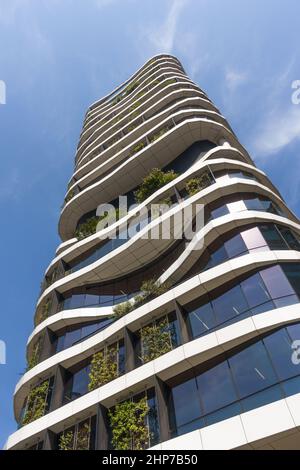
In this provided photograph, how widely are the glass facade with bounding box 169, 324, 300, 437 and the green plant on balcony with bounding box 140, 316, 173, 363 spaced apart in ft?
5.73

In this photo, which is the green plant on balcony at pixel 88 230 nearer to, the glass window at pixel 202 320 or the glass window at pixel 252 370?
the glass window at pixel 202 320

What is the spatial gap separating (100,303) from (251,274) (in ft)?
31.1

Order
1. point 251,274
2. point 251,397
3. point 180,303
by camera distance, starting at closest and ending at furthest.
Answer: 1. point 251,397
2. point 251,274
3. point 180,303

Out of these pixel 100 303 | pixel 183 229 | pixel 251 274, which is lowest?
pixel 251 274

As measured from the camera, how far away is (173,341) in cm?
1634

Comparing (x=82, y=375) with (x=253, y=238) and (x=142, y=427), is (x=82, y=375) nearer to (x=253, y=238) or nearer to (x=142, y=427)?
(x=142, y=427)

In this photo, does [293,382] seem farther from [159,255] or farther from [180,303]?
[159,255]

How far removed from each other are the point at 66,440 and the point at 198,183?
14827 mm

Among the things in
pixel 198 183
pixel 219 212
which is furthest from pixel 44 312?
pixel 219 212

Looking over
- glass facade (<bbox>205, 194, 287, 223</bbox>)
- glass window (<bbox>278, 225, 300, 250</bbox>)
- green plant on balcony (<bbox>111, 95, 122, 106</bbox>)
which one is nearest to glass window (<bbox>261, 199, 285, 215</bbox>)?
glass facade (<bbox>205, 194, 287, 223</bbox>)

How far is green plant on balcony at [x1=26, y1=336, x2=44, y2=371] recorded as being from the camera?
20.6m

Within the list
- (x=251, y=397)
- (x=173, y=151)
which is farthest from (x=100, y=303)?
(x=173, y=151)

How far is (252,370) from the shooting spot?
1299 centimetres
